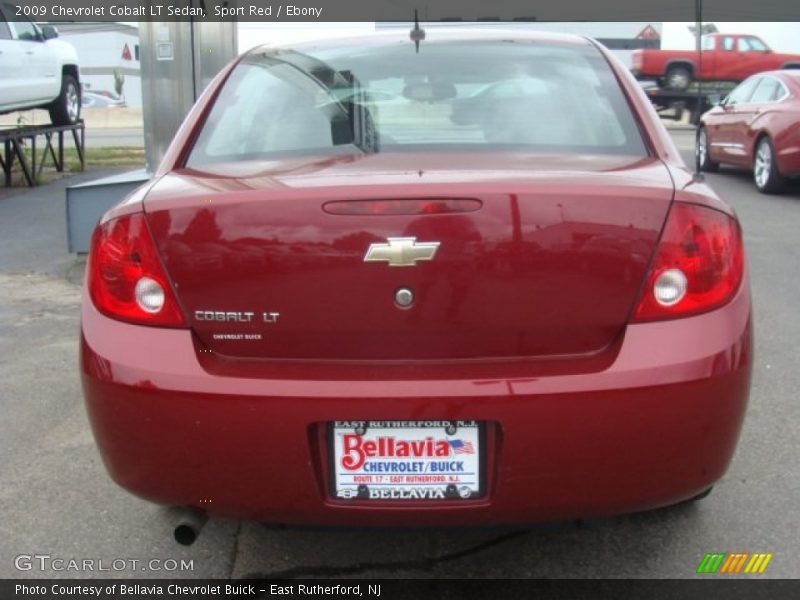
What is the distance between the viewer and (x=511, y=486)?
7.22 feet

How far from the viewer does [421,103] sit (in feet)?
9.84

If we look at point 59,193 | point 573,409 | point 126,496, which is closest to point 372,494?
point 573,409

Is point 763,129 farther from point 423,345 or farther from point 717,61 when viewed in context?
point 717,61

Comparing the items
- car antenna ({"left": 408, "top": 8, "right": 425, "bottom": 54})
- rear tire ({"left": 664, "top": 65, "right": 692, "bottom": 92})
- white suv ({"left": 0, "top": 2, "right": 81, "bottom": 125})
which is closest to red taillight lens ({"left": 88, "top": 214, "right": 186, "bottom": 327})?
car antenna ({"left": 408, "top": 8, "right": 425, "bottom": 54})

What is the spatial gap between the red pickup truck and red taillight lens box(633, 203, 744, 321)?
22404mm

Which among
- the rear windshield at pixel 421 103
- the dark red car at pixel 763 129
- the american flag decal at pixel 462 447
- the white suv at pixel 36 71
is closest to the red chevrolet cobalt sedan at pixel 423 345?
the american flag decal at pixel 462 447

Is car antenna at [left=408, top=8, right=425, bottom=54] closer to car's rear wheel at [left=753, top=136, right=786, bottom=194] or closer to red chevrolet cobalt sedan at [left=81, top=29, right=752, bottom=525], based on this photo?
red chevrolet cobalt sedan at [left=81, top=29, right=752, bottom=525]

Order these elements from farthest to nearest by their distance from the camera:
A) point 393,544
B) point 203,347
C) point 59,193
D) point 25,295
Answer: point 59,193 < point 25,295 < point 393,544 < point 203,347

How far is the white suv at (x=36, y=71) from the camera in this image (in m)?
11.4

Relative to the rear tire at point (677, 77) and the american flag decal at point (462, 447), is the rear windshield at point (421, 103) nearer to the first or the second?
the american flag decal at point (462, 447)

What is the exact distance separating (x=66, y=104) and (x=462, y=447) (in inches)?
521

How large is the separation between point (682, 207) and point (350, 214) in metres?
0.82

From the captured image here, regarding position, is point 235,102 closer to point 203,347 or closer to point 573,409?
point 203,347

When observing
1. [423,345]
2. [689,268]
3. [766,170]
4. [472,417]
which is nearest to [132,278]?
[423,345]
